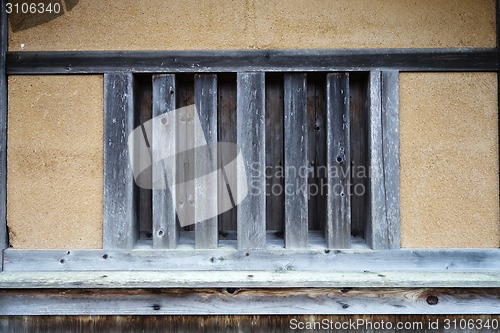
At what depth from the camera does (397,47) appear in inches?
84.6

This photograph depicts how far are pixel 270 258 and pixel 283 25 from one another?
137 centimetres

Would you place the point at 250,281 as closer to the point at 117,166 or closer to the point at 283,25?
the point at 117,166

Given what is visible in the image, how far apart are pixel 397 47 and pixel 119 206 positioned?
1882 mm

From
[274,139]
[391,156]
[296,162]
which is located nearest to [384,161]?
[391,156]

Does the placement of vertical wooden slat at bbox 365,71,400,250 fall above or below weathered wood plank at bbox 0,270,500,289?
Answer: above

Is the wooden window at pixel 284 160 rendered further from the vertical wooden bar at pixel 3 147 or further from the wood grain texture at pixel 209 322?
the vertical wooden bar at pixel 3 147

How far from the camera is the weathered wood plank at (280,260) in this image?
2125 millimetres

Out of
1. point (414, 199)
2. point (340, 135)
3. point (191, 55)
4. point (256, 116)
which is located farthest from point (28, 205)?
Answer: point (414, 199)

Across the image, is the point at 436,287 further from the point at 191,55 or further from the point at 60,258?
the point at 60,258

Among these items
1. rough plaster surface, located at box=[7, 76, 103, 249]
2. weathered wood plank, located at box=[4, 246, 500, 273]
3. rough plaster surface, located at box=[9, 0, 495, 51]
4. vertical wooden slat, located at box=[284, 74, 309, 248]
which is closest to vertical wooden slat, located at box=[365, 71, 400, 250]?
weathered wood plank, located at box=[4, 246, 500, 273]

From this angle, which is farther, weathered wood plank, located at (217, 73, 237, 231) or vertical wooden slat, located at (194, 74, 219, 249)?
weathered wood plank, located at (217, 73, 237, 231)

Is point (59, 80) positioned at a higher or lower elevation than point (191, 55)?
lower

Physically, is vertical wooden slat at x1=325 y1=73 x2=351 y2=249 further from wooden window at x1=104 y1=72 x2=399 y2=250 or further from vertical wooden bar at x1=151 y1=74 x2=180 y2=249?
vertical wooden bar at x1=151 y1=74 x2=180 y2=249

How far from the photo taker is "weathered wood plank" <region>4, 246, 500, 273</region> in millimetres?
2125
